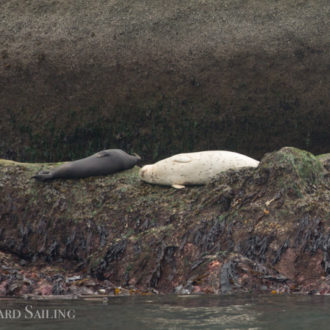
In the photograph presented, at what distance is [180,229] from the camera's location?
7.29m

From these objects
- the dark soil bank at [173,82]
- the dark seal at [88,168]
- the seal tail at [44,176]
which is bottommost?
the seal tail at [44,176]

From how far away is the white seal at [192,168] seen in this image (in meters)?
8.59

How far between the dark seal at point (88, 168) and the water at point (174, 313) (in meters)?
3.26

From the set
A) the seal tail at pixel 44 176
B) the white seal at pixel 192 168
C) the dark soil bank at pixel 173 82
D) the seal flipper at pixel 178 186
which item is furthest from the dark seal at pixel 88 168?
the dark soil bank at pixel 173 82

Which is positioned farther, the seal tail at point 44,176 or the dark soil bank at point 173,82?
Answer: the dark soil bank at point 173,82

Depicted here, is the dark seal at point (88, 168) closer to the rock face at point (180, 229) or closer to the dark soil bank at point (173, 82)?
the rock face at point (180, 229)

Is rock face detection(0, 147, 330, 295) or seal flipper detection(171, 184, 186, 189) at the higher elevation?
seal flipper detection(171, 184, 186, 189)

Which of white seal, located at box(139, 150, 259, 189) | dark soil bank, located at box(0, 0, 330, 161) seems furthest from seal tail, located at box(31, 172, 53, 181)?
dark soil bank, located at box(0, 0, 330, 161)

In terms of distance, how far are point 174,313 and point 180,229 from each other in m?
2.55

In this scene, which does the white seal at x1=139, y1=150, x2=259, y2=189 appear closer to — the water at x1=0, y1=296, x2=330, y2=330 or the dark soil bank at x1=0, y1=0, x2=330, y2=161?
the water at x1=0, y1=296, x2=330, y2=330

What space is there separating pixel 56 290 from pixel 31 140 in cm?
760

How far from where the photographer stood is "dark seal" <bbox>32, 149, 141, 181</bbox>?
29.0ft

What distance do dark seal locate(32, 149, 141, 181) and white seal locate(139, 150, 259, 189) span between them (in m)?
0.44

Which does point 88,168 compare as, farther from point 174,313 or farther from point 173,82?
point 173,82
